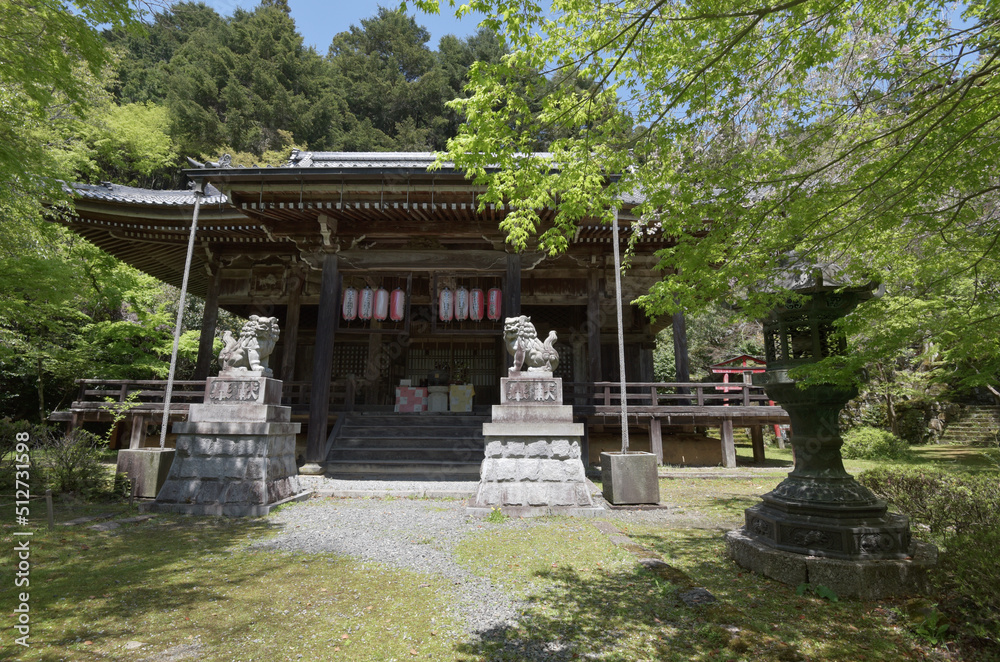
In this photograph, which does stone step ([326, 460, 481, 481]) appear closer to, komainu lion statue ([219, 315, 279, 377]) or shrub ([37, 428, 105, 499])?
komainu lion statue ([219, 315, 279, 377])

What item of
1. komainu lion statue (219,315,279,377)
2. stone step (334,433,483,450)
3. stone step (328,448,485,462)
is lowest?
stone step (328,448,485,462)

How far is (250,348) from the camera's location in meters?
7.08

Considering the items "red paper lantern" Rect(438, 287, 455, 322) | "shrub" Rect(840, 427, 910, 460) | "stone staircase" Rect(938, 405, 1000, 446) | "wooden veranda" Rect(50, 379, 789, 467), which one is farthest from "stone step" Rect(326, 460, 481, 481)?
"stone staircase" Rect(938, 405, 1000, 446)

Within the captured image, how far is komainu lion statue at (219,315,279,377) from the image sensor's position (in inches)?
276

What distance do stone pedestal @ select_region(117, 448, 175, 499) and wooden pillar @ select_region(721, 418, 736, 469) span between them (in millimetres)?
11209

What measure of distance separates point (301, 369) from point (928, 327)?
1518 centimetres

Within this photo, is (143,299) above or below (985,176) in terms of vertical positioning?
above

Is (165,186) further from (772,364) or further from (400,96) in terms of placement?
(772,364)

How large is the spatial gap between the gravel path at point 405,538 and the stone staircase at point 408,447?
1669 millimetres

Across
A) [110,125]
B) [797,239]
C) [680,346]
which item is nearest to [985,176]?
[797,239]

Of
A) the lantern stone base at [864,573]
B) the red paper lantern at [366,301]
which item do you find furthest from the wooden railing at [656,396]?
the lantern stone base at [864,573]

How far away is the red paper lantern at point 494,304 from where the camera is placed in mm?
10766

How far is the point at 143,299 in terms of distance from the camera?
13016 mm

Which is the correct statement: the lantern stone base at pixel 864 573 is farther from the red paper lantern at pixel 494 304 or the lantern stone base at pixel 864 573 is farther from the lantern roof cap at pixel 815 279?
the red paper lantern at pixel 494 304
